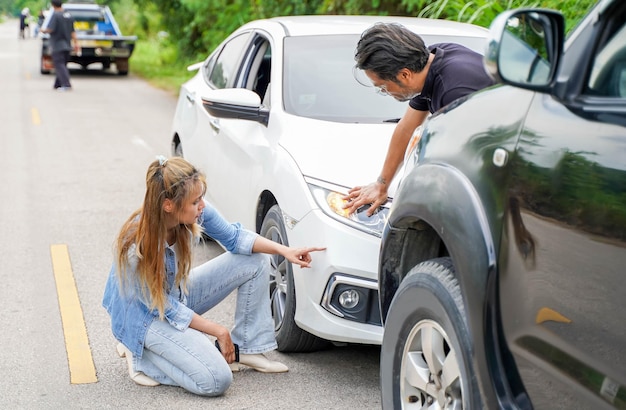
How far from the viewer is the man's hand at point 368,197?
4363 millimetres

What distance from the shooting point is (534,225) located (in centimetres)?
264

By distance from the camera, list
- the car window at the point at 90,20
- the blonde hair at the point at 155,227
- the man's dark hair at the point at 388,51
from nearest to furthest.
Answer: the man's dark hair at the point at 388,51 → the blonde hair at the point at 155,227 → the car window at the point at 90,20

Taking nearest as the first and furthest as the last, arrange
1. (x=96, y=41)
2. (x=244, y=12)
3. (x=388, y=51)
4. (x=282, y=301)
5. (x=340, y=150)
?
(x=388, y=51)
(x=340, y=150)
(x=282, y=301)
(x=244, y=12)
(x=96, y=41)

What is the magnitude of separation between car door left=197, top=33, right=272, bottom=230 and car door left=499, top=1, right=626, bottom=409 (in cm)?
259

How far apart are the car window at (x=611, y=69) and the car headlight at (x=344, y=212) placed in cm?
185

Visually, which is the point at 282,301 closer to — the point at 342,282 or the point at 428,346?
the point at 342,282

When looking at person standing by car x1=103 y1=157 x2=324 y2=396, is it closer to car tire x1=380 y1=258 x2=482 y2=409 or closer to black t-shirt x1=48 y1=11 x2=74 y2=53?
car tire x1=380 y1=258 x2=482 y2=409

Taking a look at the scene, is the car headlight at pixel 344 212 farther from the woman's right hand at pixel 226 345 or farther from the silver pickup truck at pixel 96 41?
the silver pickup truck at pixel 96 41

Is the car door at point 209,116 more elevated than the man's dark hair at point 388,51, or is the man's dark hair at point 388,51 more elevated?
the man's dark hair at point 388,51

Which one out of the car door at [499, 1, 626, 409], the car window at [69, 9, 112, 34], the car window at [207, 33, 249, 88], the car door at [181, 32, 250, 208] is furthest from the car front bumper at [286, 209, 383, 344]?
the car window at [69, 9, 112, 34]

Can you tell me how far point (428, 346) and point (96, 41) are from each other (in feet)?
71.4

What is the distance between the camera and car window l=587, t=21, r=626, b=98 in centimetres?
255

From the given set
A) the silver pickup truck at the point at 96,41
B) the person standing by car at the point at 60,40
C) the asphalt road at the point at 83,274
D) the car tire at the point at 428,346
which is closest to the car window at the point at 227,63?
the asphalt road at the point at 83,274

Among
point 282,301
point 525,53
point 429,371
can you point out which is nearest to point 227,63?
point 282,301
